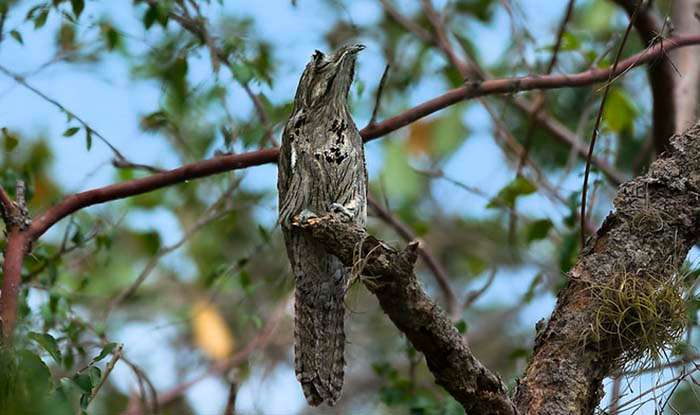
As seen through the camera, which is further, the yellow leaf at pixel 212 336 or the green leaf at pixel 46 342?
the yellow leaf at pixel 212 336

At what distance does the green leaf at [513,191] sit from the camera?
4.46 metres

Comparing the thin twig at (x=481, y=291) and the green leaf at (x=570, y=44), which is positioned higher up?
the green leaf at (x=570, y=44)

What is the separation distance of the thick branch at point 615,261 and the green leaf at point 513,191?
4.39 feet

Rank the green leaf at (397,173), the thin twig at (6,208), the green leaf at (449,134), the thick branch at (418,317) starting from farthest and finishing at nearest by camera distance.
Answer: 1. the green leaf at (449,134)
2. the green leaf at (397,173)
3. the thin twig at (6,208)
4. the thick branch at (418,317)

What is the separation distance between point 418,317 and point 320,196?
0.72 metres

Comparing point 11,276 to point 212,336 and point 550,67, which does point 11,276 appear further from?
point 212,336

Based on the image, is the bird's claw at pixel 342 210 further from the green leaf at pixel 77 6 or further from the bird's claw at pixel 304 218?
the green leaf at pixel 77 6

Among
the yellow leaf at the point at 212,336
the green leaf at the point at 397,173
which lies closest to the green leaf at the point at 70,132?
the green leaf at the point at 397,173

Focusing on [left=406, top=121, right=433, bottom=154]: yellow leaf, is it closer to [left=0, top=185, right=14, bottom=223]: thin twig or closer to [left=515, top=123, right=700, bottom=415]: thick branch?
[left=515, top=123, right=700, bottom=415]: thick branch

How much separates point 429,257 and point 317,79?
1.70m

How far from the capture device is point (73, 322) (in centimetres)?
427

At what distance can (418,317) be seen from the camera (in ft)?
8.86

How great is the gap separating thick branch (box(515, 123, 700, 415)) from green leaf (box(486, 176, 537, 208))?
134 cm

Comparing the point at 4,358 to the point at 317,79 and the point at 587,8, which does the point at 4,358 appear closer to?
the point at 317,79
